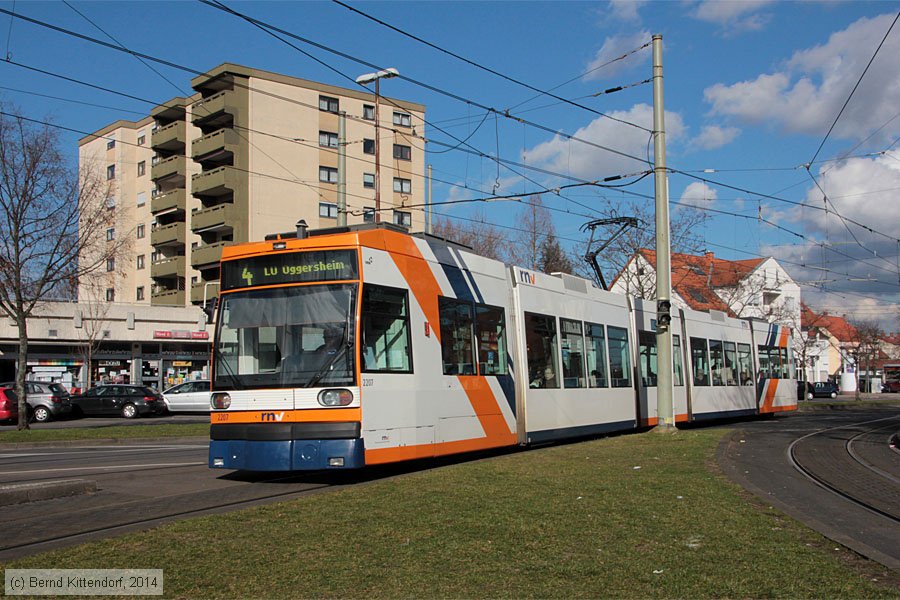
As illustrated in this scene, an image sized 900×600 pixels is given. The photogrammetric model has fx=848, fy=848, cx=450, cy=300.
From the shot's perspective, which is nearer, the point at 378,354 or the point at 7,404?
the point at 378,354

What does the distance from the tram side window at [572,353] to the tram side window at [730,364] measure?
10.3 metres

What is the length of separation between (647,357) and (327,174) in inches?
1335

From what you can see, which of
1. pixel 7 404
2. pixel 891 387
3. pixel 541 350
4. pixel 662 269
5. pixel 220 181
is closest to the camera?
pixel 541 350

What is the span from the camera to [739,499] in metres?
9.05

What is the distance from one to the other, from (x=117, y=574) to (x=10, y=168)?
59.8 ft

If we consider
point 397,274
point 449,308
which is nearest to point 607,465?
point 449,308

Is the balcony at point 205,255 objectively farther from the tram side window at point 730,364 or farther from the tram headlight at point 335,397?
the tram headlight at point 335,397

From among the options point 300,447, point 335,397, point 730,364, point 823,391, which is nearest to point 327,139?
point 730,364

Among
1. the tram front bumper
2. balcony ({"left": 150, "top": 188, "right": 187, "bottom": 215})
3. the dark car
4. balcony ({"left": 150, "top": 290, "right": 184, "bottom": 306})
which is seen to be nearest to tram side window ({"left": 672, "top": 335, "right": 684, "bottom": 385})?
the tram front bumper

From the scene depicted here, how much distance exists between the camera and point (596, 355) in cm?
1803

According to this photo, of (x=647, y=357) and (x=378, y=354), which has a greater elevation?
(x=647, y=357)

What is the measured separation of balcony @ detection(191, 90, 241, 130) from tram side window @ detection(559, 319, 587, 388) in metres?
36.4

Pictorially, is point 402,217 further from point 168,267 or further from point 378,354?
point 378,354

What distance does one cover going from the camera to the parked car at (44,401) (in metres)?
32.0
